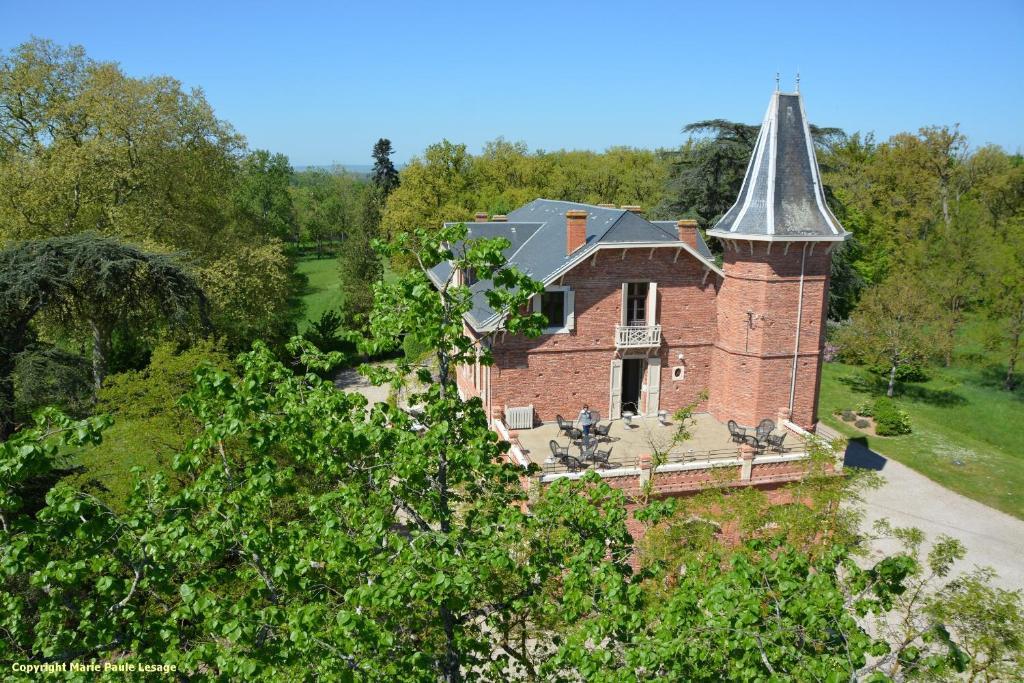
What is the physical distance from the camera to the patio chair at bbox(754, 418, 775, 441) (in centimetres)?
2070

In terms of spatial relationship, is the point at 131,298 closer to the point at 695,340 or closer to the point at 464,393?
the point at 464,393

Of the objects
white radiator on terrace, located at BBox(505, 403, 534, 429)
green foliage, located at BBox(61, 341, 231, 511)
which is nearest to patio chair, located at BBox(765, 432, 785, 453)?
white radiator on terrace, located at BBox(505, 403, 534, 429)

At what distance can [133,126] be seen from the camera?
3095 cm

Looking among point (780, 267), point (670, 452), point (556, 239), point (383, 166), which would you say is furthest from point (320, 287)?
point (780, 267)

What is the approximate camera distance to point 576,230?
22375 millimetres

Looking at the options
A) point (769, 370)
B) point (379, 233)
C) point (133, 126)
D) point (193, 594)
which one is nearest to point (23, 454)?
point (193, 594)

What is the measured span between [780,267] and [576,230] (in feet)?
20.8

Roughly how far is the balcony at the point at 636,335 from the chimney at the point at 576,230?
9.66ft

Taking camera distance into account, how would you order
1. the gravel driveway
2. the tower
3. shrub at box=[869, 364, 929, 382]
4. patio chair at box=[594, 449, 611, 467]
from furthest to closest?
shrub at box=[869, 364, 929, 382]
the tower
the gravel driveway
patio chair at box=[594, 449, 611, 467]

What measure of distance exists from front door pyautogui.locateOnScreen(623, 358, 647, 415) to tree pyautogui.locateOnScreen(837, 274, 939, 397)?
1719 cm

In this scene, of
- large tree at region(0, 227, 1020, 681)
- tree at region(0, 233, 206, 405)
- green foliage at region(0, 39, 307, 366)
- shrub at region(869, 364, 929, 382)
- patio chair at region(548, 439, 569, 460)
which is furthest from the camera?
shrub at region(869, 364, 929, 382)

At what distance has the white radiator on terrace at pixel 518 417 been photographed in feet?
73.9

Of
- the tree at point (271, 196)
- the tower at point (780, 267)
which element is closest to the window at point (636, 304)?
the tower at point (780, 267)

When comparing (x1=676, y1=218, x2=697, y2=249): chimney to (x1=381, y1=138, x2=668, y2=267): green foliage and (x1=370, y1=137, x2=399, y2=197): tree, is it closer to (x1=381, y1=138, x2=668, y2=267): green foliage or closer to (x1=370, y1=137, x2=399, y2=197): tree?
(x1=381, y1=138, x2=668, y2=267): green foliage
